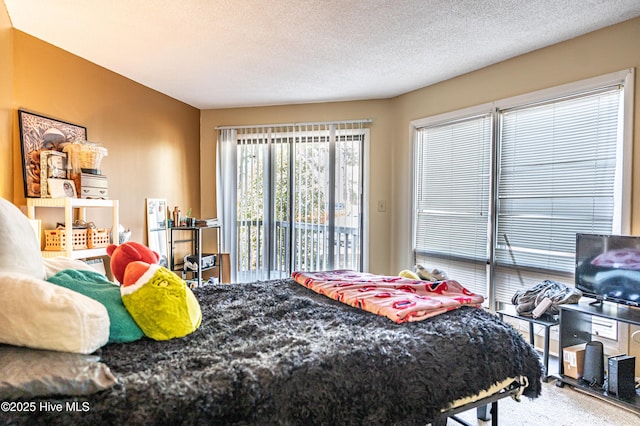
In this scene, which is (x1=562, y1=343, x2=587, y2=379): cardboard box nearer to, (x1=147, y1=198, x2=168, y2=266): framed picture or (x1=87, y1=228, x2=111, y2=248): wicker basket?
(x1=87, y1=228, x2=111, y2=248): wicker basket

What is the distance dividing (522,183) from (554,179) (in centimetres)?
26

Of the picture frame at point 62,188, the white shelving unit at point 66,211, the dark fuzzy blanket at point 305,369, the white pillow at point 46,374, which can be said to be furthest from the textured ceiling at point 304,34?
the white pillow at point 46,374

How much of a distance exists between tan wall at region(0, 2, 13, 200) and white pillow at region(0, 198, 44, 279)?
1573mm

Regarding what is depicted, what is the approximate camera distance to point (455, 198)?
147 inches

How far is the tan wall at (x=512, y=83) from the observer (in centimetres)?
253

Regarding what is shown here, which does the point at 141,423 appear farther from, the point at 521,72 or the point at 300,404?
the point at 521,72

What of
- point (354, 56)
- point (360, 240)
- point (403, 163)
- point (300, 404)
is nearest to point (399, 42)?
point (354, 56)

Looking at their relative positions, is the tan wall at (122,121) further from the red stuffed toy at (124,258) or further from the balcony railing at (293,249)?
the red stuffed toy at (124,258)

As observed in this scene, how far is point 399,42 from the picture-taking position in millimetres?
2812

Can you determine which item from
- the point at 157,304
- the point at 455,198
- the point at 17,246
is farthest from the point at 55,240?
the point at 455,198

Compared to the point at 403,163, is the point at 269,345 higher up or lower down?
lower down

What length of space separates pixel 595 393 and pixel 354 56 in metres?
2.97

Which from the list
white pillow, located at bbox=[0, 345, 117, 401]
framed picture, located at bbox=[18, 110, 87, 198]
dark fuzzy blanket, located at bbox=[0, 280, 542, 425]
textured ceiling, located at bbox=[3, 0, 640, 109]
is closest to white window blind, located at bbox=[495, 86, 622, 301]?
textured ceiling, located at bbox=[3, 0, 640, 109]

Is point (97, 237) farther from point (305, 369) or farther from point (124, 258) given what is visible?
point (305, 369)
